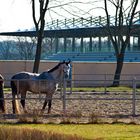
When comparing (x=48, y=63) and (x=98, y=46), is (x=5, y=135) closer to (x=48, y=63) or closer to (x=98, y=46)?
(x=48, y=63)

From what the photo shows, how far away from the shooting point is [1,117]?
61.9 ft

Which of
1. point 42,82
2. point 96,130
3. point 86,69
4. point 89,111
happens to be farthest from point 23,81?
point 86,69

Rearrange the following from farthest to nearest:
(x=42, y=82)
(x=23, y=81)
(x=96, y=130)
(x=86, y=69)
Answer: (x=86, y=69) < (x=42, y=82) < (x=23, y=81) < (x=96, y=130)

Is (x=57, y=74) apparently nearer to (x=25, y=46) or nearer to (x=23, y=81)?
(x=23, y=81)

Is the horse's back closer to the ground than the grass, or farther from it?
farther from it

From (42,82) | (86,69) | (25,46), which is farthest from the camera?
(25,46)

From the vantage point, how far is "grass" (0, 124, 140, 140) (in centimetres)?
1449

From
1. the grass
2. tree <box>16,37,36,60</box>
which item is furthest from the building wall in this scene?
tree <box>16,37,36,60</box>

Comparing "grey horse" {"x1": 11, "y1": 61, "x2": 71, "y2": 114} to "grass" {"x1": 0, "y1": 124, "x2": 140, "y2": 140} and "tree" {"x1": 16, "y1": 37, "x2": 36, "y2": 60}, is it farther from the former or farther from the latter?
"tree" {"x1": 16, "y1": 37, "x2": 36, "y2": 60}

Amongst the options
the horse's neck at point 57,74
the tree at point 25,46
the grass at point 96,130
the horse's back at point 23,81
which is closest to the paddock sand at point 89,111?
the horse's neck at point 57,74

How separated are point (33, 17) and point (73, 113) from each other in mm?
22854

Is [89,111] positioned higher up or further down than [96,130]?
further down

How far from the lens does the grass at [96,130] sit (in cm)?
1449

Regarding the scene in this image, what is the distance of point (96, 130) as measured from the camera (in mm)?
16203
